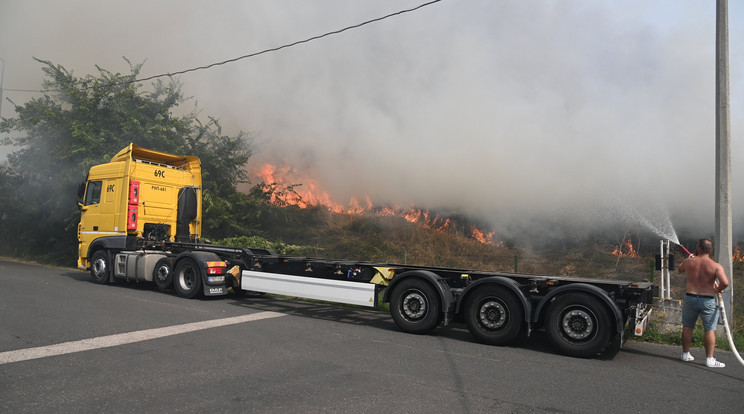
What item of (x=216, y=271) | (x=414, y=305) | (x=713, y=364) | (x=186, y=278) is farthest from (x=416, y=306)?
(x=186, y=278)

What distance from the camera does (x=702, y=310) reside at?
589 centimetres

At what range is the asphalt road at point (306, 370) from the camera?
158 inches

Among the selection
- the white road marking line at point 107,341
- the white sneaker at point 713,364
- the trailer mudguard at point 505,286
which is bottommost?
the white road marking line at point 107,341

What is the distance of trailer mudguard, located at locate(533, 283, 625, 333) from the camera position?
5.77 metres

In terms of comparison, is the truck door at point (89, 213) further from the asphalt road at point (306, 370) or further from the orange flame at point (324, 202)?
the orange flame at point (324, 202)

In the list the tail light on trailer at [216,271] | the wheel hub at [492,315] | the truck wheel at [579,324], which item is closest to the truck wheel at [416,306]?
the wheel hub at [492,315]

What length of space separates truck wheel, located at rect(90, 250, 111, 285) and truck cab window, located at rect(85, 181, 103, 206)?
1.29 metres

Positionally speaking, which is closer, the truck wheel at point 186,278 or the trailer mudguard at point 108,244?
the truck wheel at point 186,278

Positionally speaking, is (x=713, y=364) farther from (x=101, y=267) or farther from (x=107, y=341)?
(x=101, y=267)

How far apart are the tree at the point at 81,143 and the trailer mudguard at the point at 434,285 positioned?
11459 mm

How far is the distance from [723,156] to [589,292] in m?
3.72

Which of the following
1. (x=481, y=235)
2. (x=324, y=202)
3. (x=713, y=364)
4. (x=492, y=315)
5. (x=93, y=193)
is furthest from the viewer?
(x=324, y=202)

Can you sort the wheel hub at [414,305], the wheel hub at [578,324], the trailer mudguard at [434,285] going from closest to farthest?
the wheel hub at [578,324]
the trailer mudguard at [434,285]
the wheel hub at [414,305]

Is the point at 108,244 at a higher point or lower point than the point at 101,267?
higher
